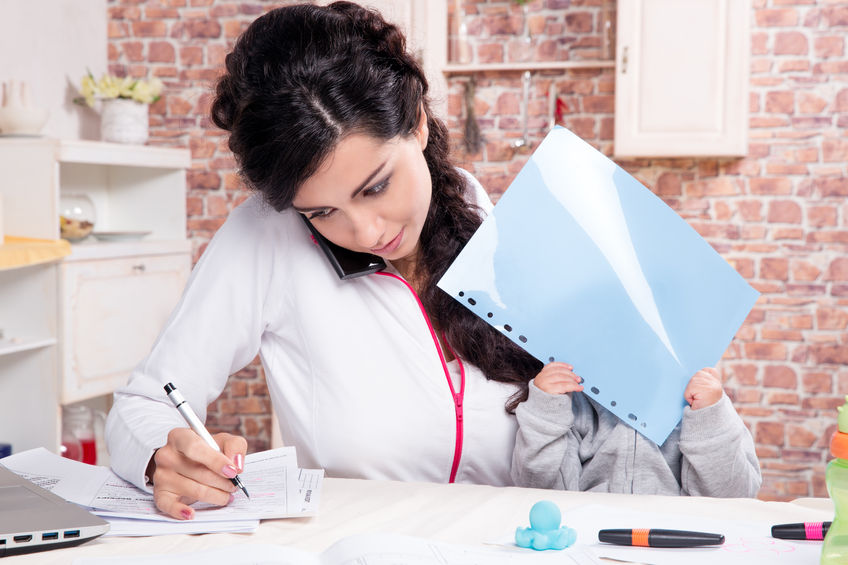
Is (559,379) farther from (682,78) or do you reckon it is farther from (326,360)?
(682,78)

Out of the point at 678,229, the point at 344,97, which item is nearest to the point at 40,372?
the point at 344,97

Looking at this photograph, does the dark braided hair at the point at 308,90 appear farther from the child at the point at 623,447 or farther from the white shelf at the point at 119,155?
the white shelf at the point at 119,155

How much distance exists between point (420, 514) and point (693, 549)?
0.31 m

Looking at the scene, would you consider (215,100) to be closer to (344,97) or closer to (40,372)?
(344,97)

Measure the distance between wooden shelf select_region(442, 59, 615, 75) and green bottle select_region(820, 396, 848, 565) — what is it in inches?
113

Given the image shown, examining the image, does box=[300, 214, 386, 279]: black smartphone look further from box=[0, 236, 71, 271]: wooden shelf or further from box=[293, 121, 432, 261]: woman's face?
box=[0, 236, 71, 271]: wooden shelf

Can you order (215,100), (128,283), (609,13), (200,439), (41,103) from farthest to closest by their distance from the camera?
(609,13) < (41,103) < (128,283) < (215,100) < (200,439)

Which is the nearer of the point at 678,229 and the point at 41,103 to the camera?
the point at 678,229

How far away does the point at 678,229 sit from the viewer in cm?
111

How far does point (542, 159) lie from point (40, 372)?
6.99 ft

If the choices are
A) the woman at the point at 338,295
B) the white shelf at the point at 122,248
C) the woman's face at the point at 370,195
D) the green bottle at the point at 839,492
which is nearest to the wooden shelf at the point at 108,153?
the white shelf at the point at 122,248

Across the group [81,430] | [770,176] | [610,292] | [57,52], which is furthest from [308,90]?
[770,176]

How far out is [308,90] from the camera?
41.1 inches

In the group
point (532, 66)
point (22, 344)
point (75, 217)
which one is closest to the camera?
point (22, 344)
